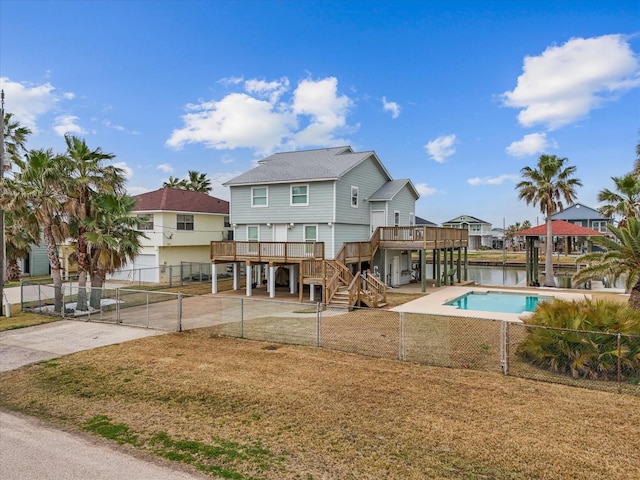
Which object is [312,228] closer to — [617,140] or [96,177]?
[96,177]

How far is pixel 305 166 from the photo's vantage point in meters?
24.5

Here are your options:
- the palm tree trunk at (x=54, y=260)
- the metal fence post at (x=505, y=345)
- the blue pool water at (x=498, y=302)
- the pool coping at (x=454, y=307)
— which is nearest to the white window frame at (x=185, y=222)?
the palm tree trunk at (x=54, y=260)

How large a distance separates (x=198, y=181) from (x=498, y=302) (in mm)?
34316

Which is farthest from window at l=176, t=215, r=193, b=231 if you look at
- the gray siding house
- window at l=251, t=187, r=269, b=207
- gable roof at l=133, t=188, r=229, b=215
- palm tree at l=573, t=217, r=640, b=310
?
palm tree at l=573, t=217, r=640, b=310

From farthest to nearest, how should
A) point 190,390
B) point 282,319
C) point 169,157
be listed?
point 169,157 → point 282,319 → point 190,390

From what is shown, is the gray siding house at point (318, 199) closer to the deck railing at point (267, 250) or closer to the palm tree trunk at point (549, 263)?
the deck railing at point (267, 250)

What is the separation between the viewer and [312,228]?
22750mm

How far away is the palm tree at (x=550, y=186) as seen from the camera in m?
27.4

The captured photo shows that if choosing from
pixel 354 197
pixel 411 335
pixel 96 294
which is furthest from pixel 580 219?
pixel 96 294

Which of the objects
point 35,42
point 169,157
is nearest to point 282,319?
point 35,42

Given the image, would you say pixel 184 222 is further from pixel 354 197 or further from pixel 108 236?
pixel 108 236

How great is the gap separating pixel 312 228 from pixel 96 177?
35.3 feet

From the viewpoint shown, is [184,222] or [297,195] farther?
[184,222]

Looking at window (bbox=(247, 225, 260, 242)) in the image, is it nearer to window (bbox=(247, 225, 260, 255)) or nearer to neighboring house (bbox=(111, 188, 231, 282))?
window (bbox=(247, 225, 260, 255))
